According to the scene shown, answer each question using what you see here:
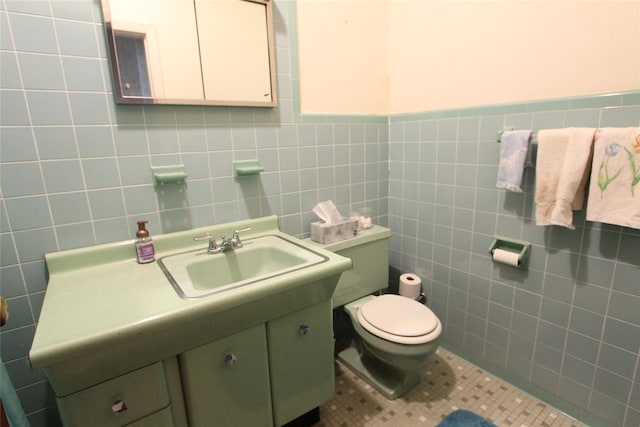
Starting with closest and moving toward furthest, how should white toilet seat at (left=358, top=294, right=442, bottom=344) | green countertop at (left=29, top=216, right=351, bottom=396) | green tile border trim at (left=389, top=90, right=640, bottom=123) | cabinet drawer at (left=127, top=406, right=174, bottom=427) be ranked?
green countertop at (left=29, top=216, right=351, bottom=396) < cabinet drawer at (left=127, top=406, right=174, bottom=427) < green tile border trim at (left=389, top=90, right=640, bottom=123) < white toilet seat at (left=358, top=294, right=442, bottom=344)

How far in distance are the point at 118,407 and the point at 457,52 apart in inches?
73.4

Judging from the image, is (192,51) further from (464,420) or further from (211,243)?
(464,420)

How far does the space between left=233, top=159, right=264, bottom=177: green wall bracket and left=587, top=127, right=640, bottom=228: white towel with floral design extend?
1271mm

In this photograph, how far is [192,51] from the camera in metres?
1.26

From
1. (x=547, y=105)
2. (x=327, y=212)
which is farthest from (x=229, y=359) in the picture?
(x=547, y=105)

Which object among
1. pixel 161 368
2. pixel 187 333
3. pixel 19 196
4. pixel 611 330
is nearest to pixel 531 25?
pixel 611 330

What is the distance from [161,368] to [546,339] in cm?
157

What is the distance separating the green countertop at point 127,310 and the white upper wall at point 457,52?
3.24ft

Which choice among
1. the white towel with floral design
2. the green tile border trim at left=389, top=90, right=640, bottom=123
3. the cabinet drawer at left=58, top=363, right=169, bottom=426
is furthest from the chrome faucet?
the white towel with floral design

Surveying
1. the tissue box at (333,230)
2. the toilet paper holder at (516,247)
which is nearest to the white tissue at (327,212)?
the tissue box at (333,230)

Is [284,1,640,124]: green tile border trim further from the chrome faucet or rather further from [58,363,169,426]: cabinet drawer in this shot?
[58,363,169,426]: cabinet drawer

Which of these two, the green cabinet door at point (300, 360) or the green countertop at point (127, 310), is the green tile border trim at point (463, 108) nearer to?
the green countertop at point (127, 310)

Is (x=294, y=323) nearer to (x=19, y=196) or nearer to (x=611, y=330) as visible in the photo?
(x=19, y=196)

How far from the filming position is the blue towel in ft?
4.27
